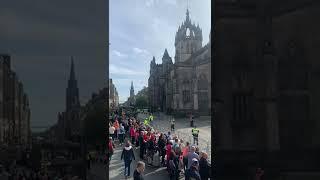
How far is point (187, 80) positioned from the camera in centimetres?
7212

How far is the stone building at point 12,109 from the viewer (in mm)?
8203

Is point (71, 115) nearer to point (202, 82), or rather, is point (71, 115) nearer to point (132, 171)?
point (132, 171)

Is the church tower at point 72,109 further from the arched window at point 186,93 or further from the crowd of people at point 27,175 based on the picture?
the arched window at point 186,93

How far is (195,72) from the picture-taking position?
234 ft

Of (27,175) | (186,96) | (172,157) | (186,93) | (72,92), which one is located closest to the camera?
(27,175)

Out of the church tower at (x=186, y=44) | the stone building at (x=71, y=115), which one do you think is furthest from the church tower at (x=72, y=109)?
the church tower at (x=186, y=44)
